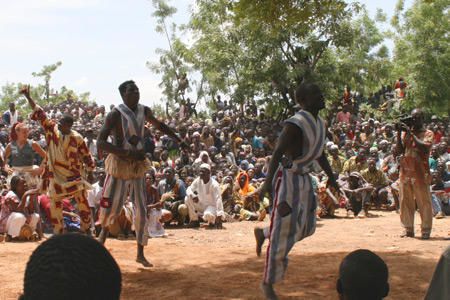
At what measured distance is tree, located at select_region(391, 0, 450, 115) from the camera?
23312mm

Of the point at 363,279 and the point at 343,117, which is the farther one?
the point at 343,117

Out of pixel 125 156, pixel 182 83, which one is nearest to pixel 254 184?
pixel 125 156

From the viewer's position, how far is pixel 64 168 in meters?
8.21

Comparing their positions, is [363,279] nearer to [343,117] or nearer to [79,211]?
[79,211]

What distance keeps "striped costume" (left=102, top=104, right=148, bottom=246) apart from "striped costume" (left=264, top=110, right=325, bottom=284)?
1937mm

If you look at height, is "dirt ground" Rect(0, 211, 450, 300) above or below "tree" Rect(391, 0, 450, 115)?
below

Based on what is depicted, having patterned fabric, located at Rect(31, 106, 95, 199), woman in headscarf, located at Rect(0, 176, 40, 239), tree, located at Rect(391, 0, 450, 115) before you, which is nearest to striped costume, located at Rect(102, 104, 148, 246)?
patterned fabric, located at Rect(31, 106, 95, 199)

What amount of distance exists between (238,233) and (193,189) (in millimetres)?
1636

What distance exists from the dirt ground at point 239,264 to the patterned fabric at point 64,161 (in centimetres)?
89

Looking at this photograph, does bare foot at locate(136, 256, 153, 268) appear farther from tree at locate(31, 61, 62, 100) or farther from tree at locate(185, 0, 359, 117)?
tree at locate(31, 61, 62, 100)

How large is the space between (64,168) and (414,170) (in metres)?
4.84

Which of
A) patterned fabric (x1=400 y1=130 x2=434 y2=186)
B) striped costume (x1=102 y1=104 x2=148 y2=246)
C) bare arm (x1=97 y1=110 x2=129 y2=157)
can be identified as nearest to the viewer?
bare arm (x1=97 y1=110 x2=129 y2=157)

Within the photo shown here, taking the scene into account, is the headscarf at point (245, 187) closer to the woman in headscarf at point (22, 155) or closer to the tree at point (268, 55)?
the woman in headscarf at point (22, 155)

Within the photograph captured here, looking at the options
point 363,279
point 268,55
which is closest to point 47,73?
point 268,55
